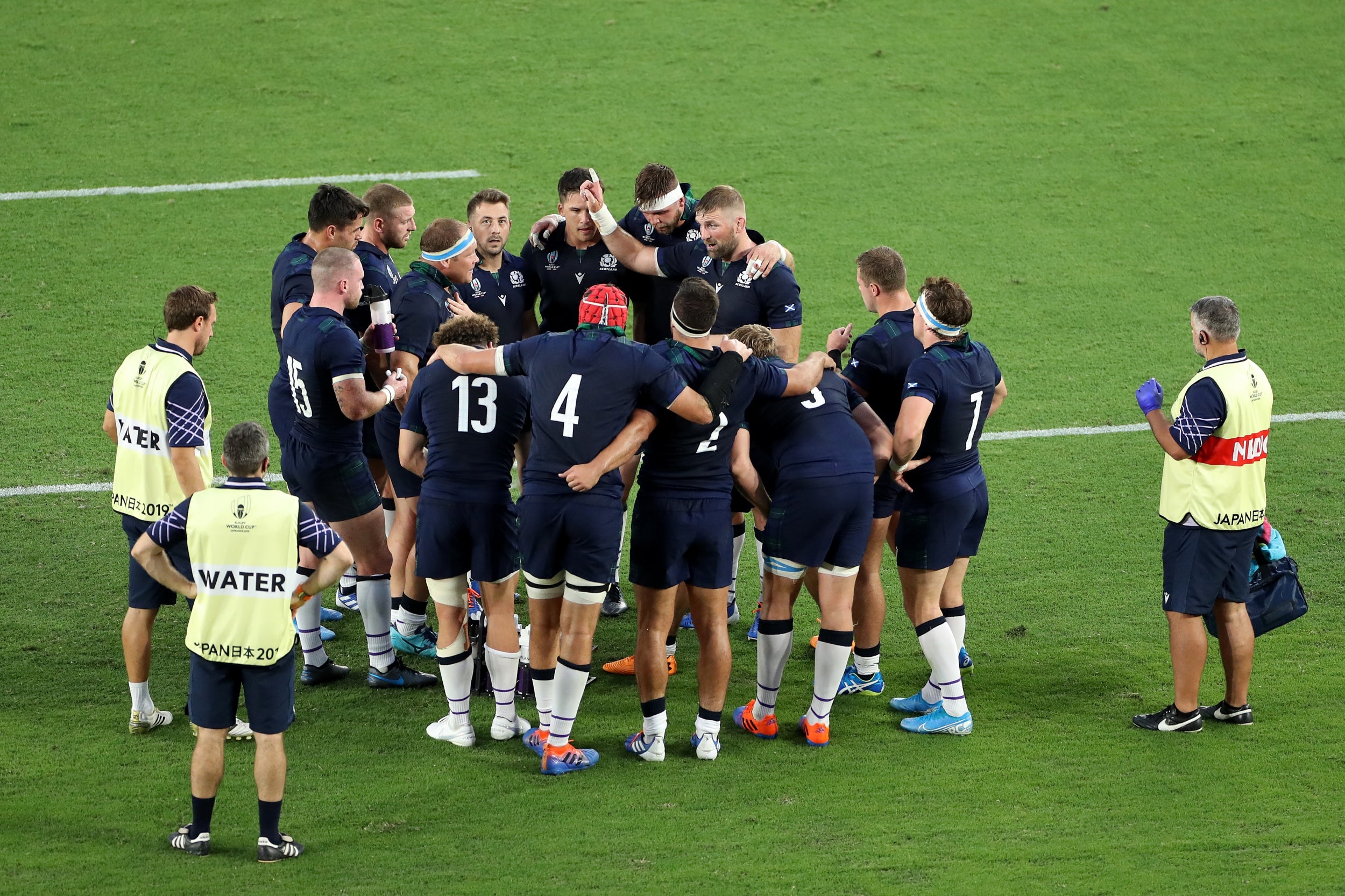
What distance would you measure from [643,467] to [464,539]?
33.1 inches

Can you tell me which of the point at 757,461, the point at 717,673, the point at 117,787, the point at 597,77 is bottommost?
the point at 117,787

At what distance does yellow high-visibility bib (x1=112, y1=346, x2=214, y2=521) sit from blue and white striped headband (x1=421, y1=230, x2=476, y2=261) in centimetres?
141

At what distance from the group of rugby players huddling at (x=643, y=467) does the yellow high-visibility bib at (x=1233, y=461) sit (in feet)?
2.95

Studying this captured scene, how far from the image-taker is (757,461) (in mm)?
6125

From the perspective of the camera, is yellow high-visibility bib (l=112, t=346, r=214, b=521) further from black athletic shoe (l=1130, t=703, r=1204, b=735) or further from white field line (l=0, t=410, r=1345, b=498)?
black athletic shoe (l=1130, t=703, r=1204, b=735)

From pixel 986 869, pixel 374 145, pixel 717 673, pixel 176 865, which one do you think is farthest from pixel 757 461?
pixel 374 145

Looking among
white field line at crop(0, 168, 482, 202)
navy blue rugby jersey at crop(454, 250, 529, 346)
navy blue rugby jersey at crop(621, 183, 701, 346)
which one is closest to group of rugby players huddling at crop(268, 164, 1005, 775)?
navy blue rugby jersey at crop(454, 250, 529, 346)

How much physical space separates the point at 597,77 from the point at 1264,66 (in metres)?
7.22

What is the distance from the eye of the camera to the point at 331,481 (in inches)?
256

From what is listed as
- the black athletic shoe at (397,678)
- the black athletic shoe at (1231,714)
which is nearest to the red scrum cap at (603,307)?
the black athletic shoe at (397,678)

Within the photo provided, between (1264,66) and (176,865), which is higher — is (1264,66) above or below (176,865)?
above

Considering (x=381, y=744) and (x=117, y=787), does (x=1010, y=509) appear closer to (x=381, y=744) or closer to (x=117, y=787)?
(x=381, y=744)

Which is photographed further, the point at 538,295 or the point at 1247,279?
the point at 1247,279

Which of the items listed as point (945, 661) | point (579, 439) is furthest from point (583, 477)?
point (945, 661)
